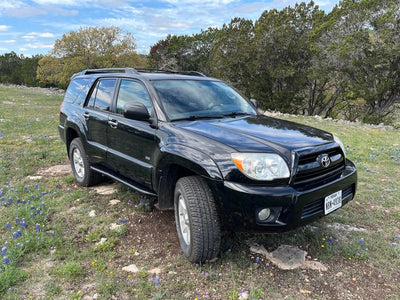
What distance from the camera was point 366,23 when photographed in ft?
53.9

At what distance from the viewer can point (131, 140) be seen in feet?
11.4

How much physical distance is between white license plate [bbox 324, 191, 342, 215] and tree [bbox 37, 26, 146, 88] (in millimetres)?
24882

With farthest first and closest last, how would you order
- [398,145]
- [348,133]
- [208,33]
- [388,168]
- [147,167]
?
[208,33] < [348,133] < [398,145] < [388,168] < [147,167]

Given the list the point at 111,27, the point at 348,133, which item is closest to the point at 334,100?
the point at 348,133

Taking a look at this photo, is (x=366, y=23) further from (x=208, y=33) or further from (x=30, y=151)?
(x=208, y=33)

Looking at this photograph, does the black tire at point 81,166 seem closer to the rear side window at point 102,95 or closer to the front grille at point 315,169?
the rear side window at point 102,95

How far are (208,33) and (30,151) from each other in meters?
34.1

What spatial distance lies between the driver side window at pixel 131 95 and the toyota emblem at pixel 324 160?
181 centimetres

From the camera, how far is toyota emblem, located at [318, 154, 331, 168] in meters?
2.69

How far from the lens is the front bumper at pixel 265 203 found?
2.37m

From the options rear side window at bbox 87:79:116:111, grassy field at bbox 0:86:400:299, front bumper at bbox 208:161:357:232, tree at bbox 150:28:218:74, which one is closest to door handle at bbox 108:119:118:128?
rear side window at bbox 87:79:116:111

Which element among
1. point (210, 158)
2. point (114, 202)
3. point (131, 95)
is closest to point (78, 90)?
point (131, 95)

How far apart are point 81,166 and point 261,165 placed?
3.30m

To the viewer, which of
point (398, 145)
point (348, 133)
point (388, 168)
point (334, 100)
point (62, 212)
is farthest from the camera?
point (334, 100)
